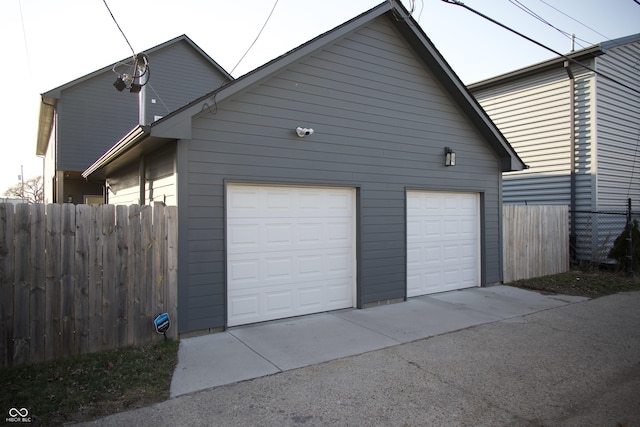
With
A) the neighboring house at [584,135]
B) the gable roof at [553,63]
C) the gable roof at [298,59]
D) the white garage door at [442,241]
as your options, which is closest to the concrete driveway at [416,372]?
the white garage door at [442,241]

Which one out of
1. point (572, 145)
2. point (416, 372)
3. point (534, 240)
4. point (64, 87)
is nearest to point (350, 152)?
point (416, 372)

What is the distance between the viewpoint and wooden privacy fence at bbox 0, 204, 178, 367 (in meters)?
4.71

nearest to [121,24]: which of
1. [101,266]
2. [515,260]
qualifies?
[101,266]

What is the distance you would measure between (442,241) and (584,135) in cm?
658

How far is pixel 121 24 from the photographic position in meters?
7.52

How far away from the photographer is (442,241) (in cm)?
923

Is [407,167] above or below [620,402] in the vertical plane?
above

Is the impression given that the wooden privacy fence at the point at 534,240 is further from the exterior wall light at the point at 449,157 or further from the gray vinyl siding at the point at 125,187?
the gray vinyl siding at the point at 125,187

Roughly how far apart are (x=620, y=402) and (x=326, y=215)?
15.6 feet

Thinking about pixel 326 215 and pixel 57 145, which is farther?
pixel 57 145

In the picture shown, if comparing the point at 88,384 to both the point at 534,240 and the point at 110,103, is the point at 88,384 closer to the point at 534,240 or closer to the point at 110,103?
the point at 534,240

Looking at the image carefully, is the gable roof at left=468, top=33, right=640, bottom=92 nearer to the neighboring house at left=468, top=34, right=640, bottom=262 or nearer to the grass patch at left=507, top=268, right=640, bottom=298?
the neighboring house at left=468, top=34, right=640, bottom=262

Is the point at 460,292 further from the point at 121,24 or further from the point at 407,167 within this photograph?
the point at 121,24

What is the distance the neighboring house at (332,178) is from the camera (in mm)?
6074
